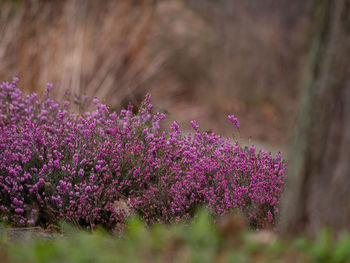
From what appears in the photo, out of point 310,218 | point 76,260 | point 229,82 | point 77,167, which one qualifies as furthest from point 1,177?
point 229,82

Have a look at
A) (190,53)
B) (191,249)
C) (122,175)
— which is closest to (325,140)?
(191,249)

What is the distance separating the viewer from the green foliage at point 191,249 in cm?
181

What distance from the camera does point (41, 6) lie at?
254 inches

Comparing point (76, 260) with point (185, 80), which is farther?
point (185, 80)

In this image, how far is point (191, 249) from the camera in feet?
6.12

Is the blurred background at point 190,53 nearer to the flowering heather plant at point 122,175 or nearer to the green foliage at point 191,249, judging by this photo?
the flowering heather plant at point 122,175

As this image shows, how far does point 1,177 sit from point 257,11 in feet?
33.9

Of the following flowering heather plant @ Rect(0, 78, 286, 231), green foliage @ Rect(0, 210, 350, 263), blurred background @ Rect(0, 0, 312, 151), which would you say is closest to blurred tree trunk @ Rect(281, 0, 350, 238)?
green foliage @ Rect(0, 210, 350, 263)

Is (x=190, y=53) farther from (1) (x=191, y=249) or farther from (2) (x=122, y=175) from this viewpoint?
(1) (x=191, y=249)

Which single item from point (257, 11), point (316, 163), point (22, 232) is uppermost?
point (257, 11)

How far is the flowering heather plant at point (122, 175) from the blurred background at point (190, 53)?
2.71 meters

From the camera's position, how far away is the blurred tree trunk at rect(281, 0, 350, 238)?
209cm

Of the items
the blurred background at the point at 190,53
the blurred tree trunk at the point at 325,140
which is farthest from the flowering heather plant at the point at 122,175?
the blurred background at the point at 190,53

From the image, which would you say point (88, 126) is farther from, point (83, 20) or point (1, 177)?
point (83, 20)
